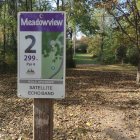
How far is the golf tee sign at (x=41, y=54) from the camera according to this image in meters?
3.38

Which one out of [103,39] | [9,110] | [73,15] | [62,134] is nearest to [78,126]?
[62,134]

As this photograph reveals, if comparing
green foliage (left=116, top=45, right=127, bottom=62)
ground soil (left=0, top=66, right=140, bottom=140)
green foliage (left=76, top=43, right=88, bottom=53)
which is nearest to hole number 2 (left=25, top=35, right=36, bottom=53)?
ground soil (left=0, top=66, right=140, bottom=140)

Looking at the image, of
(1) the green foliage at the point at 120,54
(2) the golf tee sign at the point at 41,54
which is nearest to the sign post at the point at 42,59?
(2) the golf tee sign at the point at 41,54

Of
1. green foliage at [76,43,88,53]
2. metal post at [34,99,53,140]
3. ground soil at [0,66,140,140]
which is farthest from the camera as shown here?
green foliage at [76,43,88,53]

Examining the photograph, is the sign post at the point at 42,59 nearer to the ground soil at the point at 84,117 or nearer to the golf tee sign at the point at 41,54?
the golf tee sign at the point at 41,54


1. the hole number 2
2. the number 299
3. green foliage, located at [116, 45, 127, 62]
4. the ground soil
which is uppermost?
the hole number 2

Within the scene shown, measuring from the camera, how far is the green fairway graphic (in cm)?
338

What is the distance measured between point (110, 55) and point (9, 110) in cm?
2957

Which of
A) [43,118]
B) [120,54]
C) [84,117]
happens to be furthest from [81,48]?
[43,118]

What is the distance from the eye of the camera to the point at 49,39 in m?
3.40

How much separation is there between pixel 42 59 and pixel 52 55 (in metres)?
0.10

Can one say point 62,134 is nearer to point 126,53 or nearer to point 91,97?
point 91,97

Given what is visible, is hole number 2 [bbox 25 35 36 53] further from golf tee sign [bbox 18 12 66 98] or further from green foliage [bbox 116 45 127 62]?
green foliage [bbox 116 45 127 62]

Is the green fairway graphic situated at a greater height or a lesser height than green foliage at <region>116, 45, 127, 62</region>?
greater
